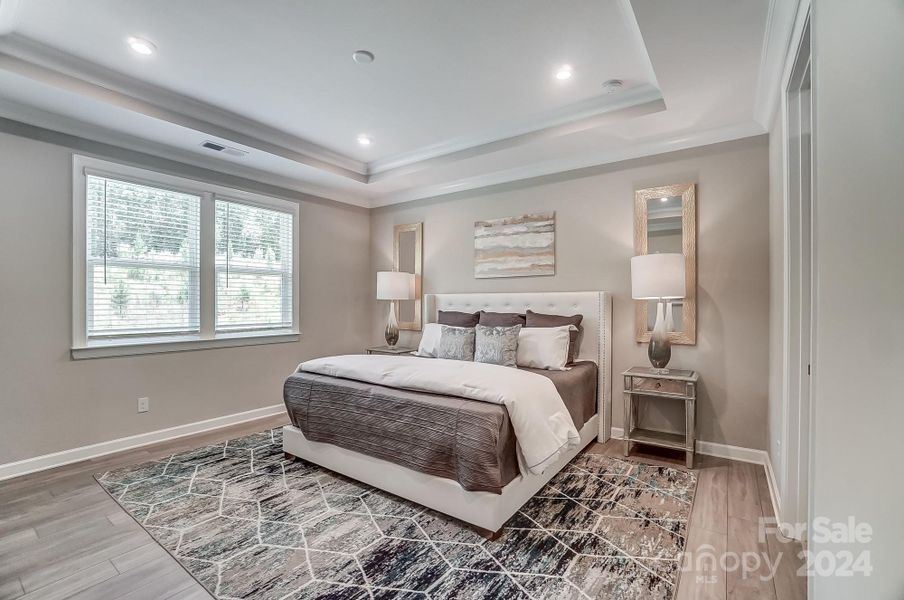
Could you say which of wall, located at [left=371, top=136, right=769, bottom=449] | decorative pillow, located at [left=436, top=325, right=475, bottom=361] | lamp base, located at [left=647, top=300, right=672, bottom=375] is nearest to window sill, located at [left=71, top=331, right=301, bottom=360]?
decorative pillow, located at [left=436, top=325, right=475, bottom=361]

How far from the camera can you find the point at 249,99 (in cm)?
312

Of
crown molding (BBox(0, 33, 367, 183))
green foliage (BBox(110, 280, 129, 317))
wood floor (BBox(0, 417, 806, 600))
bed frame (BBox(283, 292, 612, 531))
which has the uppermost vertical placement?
crown molding (BBox(0, 33, 367, 183))

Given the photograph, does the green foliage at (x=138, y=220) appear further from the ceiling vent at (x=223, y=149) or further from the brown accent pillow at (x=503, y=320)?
the brown accent pillow at (x=503, y=320)

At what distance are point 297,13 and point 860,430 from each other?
2929 mm

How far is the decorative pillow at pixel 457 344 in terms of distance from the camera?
3718 mm

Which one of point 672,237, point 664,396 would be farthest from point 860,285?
point 672,237

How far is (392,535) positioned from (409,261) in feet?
11.8

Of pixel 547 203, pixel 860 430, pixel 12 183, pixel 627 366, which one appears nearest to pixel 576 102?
pixel 547 203

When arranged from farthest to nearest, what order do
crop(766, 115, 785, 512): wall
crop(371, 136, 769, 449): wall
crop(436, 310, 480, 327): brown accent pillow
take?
crop(436, 310, 480, 327): brown accent pillow, crop(371, 136, 769, 449): wall, crop(766, 115, 785, 512): wall

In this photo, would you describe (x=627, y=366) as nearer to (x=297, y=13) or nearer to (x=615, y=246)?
(x=615, y=246)

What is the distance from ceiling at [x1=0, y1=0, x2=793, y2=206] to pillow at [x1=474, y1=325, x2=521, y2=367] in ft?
5.42

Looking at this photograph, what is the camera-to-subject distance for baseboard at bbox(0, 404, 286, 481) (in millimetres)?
2928

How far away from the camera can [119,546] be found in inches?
82.3

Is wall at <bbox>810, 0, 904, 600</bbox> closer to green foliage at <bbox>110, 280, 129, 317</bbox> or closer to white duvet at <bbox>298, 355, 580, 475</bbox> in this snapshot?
white duvet at <bbox>298, 355, 580, 475</bbox>
